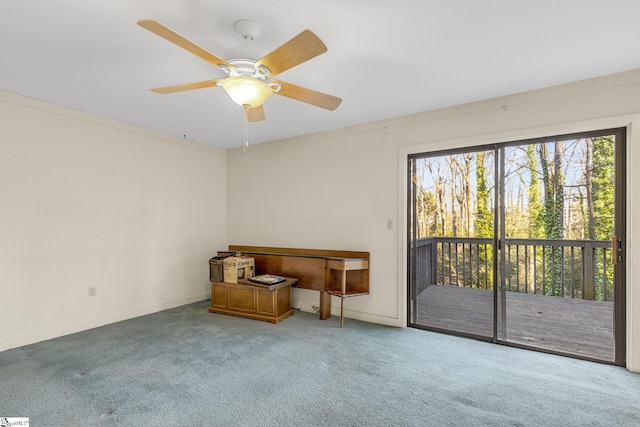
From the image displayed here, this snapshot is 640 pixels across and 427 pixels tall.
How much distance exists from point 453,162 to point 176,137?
3.60m

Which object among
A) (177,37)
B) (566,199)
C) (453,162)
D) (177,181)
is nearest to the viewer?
(177,37)

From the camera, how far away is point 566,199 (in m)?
3.08

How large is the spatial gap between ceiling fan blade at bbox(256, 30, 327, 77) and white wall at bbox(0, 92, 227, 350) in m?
2.74

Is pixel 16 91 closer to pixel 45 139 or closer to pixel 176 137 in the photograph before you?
pixel 45 139

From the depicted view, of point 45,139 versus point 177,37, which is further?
point 45,139

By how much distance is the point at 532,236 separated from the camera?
11.2ft

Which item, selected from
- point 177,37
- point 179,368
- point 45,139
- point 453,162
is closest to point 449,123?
point 453,162

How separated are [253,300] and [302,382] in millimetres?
1656

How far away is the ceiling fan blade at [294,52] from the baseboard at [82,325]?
11.0 feet

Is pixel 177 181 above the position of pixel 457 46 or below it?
below

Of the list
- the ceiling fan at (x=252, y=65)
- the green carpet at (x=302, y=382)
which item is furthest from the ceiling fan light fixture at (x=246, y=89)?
the green carpet at (x=302, y=382)

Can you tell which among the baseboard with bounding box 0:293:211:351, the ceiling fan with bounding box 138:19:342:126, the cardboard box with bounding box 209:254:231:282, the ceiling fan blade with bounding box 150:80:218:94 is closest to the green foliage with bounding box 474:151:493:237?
the ceiling fan with bounding box 138:19:342:126

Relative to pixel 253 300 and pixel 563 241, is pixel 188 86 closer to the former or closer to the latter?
pixel 253 300

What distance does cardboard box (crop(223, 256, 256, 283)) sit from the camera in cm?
393
